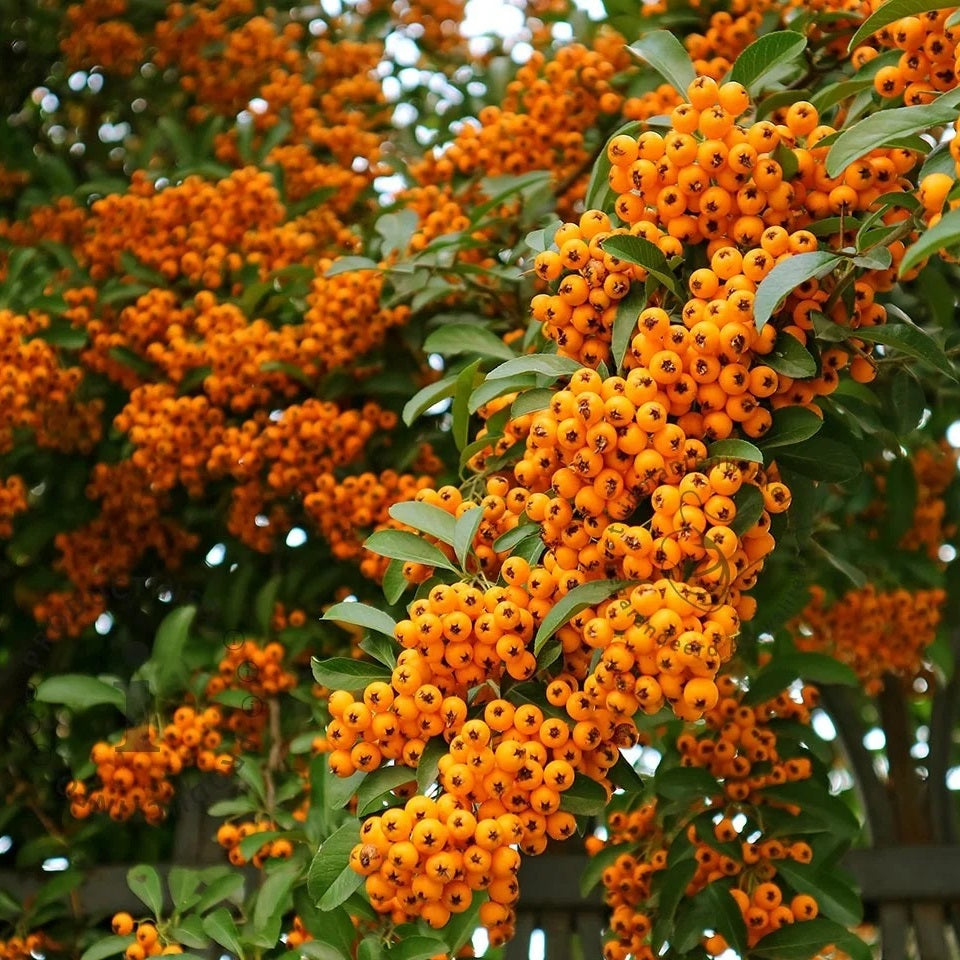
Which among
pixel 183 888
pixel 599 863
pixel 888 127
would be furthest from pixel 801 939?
pixel 888 127

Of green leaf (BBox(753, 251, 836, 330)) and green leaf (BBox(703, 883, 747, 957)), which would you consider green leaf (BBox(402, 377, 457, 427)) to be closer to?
green leaf (BBox(753, 251, 836, 330))

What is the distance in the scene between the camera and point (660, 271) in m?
1.71

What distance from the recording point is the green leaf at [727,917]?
2.33m

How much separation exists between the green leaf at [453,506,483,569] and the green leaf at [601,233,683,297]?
45cm

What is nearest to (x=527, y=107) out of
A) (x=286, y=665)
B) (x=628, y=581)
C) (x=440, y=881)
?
(x=286, y=665)

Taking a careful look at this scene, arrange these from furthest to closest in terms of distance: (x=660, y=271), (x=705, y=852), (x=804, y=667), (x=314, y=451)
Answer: (x=314, y=451)
(x=804, y=667)
(x=705, y=852)
(x=660, y=271)

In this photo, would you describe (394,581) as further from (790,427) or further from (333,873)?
(790,427)

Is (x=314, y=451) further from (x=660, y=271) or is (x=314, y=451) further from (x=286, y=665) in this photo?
(x=660, y=271)

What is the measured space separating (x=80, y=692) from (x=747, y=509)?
197 centimetres

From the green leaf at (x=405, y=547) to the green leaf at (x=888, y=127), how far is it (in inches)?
33.8

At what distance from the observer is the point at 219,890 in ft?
8.52

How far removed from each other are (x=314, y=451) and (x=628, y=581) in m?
1.46

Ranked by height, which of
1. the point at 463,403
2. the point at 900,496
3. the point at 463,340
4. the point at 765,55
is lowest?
the point at 900,496

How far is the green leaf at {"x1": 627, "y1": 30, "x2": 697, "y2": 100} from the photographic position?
6.75 feet
